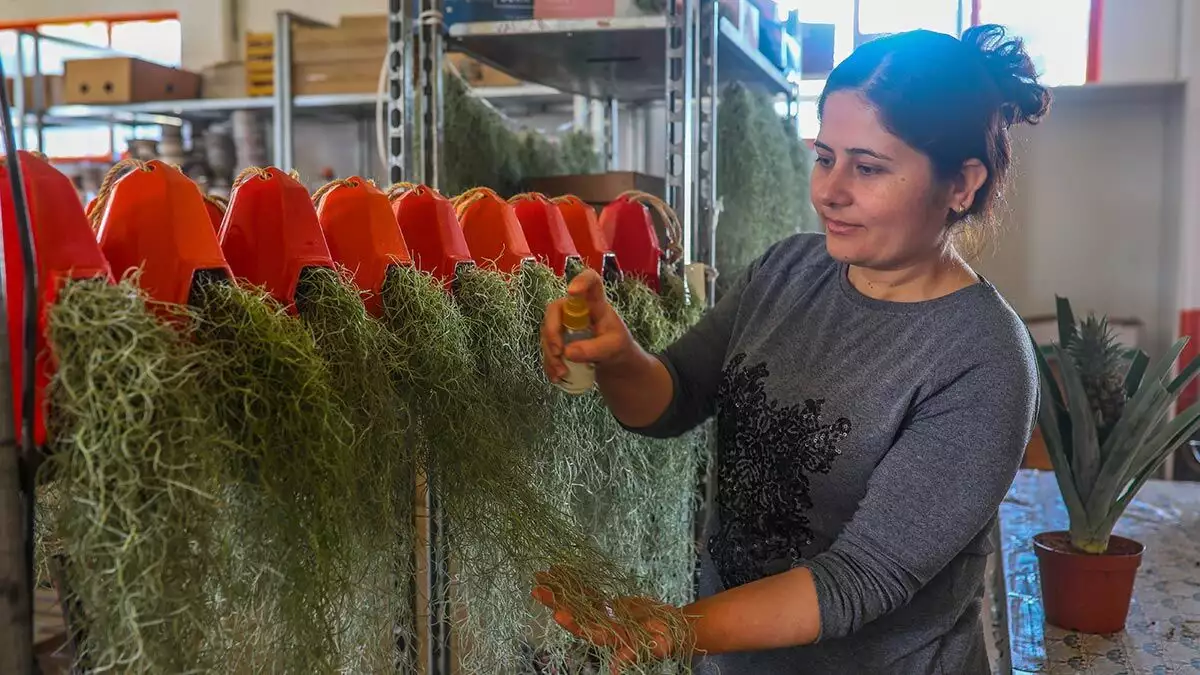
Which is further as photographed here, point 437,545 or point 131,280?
point 437,545

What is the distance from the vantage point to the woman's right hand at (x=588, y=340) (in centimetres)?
83

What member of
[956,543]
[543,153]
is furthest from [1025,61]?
[543,153]

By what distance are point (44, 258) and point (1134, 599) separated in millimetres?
1368

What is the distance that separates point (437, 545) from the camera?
0.90 metres

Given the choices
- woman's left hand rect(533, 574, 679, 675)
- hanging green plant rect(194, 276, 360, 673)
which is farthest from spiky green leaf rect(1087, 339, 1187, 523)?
hanging green plant rect(194, 276, 360, 673)

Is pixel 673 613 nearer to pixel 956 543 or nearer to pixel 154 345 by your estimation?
pixel 956 543

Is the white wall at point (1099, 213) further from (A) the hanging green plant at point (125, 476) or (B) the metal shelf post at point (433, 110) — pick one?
(A) the hanging green plant at point (125, 476)

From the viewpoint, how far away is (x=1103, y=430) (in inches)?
→ 48.1

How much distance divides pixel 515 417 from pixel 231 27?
430 cm

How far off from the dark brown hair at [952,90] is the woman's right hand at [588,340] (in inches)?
11.7

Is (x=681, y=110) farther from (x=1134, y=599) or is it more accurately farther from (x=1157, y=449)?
(x=1134, y=599)

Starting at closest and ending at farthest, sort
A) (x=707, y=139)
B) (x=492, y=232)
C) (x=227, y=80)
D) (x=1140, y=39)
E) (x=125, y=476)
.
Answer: (x=125, y=476) → (x=492, y=232) → (x=707, y=139) → (x=227, y=80) → (x=1140, y=39)

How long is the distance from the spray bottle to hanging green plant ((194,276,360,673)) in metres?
0.25

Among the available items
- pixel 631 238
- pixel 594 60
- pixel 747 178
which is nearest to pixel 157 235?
pixel 631 238
